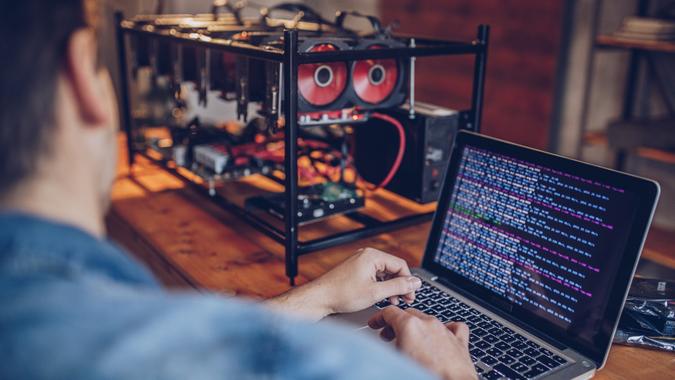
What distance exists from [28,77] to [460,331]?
70 centimetres

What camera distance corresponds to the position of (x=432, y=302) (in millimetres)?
1197

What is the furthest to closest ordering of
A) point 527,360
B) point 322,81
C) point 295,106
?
1. point 322,81
2. point 295,106
3. point 527,360

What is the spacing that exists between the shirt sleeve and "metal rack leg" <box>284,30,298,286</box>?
785mm

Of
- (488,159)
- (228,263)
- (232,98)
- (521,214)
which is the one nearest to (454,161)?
(488,159)

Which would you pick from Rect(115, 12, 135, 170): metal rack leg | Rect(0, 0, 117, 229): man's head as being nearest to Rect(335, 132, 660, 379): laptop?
Rect(0, 0, 117, 229): man's head

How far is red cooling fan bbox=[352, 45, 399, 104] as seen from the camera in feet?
4.91

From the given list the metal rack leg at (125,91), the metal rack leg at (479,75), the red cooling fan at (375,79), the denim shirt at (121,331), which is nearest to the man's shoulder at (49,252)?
the denim shirt at (121,331)

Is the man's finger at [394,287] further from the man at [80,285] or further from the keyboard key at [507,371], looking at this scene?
the man at [80,285]

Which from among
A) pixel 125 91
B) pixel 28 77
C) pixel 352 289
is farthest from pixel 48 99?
pixel 125 91

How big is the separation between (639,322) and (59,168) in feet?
3.13

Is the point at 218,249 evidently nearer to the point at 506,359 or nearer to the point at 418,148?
the point at 418,148

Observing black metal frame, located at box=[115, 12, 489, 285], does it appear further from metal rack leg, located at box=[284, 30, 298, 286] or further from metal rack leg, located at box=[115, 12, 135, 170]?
metal rack leg, located at box=[115, 12, 135, 170]

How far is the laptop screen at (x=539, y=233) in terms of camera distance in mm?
997

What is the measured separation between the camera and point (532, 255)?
1098mm
